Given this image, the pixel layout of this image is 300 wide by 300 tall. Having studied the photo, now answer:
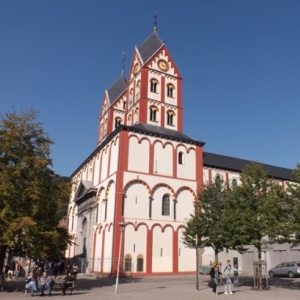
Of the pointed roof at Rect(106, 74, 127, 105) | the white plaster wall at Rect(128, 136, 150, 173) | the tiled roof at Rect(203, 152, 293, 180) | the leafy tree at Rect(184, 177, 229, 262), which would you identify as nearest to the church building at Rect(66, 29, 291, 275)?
the white plaster wall at Rect(128, 136, 150, 173)

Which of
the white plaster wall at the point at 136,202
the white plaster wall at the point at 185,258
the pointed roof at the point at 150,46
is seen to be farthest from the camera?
the pointed roof at the point at 150,46

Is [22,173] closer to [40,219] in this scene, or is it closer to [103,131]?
[40,219]

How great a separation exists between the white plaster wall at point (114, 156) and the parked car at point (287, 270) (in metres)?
19.6

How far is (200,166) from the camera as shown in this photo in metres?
41.2

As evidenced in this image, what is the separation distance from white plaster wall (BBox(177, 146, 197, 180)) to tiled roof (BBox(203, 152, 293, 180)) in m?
3.87

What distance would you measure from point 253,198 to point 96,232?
22543mm

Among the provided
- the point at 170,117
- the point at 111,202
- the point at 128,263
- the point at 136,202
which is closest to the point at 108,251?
the point at 128,263

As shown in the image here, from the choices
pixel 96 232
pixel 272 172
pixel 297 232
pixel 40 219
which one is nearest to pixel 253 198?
pixel 297 232

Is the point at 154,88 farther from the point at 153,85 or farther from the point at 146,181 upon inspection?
the point at 146,181

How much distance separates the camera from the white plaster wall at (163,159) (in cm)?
3869

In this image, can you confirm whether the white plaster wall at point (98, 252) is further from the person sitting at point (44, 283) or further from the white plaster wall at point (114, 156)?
the person sitting at point (44, 283)

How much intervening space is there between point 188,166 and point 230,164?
11.0 meters

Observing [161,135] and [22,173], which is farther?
[161,135]

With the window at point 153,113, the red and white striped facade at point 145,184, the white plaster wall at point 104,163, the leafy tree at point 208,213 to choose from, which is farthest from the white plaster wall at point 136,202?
the window at point 153,113
